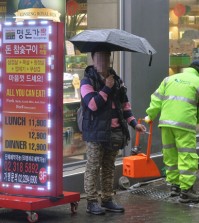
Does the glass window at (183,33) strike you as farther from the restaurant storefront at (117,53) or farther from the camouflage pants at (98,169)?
the camouflage pants at (98,169)

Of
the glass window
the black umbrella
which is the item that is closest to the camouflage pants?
the black umbrella

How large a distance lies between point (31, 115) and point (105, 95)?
2.66 feet

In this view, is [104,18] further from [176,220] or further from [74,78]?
[176,220]

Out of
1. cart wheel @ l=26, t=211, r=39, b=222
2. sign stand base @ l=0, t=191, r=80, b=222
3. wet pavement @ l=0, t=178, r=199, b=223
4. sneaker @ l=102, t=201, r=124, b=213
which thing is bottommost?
wet pavement @ l=0, t=178, r=199, b=223

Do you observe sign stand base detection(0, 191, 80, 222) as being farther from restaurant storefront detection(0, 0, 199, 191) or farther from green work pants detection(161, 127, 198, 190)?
green work pants detection(161, 127, 198, 190)

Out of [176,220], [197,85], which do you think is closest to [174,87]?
[197,85]

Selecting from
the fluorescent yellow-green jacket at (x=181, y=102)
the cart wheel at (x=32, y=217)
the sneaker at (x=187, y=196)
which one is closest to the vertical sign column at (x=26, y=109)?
the cart wheel at (x=32, y=217)

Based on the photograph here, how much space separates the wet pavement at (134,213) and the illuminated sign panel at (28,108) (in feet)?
1.20

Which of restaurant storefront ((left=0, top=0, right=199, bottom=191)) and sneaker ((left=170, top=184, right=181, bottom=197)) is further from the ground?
restaurant storefront ((left=0, top=0, right=199, bottom=191))

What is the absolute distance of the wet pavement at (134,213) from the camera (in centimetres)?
820

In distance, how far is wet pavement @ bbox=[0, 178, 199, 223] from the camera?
26.9 ft

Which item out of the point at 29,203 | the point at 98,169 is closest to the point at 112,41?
the point at 98,169

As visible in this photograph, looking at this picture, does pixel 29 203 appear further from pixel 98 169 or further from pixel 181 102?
pixel 181 102

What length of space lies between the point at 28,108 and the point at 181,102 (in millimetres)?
2085
